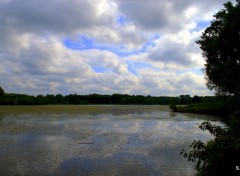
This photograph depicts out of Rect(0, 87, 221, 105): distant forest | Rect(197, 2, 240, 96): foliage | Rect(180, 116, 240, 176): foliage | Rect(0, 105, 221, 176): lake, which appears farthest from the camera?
Rect(0, 87, 221, 105): distant forest

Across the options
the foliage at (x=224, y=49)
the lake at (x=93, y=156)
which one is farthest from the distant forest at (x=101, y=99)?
the lake at (x=93, y=156)

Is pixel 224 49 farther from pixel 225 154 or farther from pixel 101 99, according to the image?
pixel 101 99

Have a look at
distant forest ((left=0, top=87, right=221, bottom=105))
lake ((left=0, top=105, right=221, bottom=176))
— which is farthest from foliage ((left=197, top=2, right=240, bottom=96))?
distant forest ((left=0, top=87, right=221, bottom=105))

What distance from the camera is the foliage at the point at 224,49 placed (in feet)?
84.8

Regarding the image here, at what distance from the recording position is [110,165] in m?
12.2

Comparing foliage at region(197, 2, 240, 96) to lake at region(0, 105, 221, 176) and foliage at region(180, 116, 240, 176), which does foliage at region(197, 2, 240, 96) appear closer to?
lake at region(0, 105, 221, 176)

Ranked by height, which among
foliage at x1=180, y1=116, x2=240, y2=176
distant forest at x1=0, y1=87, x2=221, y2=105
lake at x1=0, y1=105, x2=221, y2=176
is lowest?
lake at x1=0, y1=105, x2=221, y2=176

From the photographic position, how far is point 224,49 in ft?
89.2

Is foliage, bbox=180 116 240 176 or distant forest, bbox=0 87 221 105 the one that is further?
distant forest, bbox=0 87 221 105

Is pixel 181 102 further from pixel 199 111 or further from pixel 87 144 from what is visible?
pixel 87 144

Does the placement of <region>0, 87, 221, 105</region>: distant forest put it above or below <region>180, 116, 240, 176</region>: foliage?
above

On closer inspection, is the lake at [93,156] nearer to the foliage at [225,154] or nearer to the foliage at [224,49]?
the foliage at [225,154]

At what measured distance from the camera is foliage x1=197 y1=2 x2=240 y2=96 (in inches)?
1017

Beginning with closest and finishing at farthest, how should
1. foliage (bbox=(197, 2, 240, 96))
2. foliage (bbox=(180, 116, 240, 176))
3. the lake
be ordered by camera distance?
foliage (bbox=(180, 116, 240, 176)) < the lake < foliage (bbox=(197, 2, 240, 96))
